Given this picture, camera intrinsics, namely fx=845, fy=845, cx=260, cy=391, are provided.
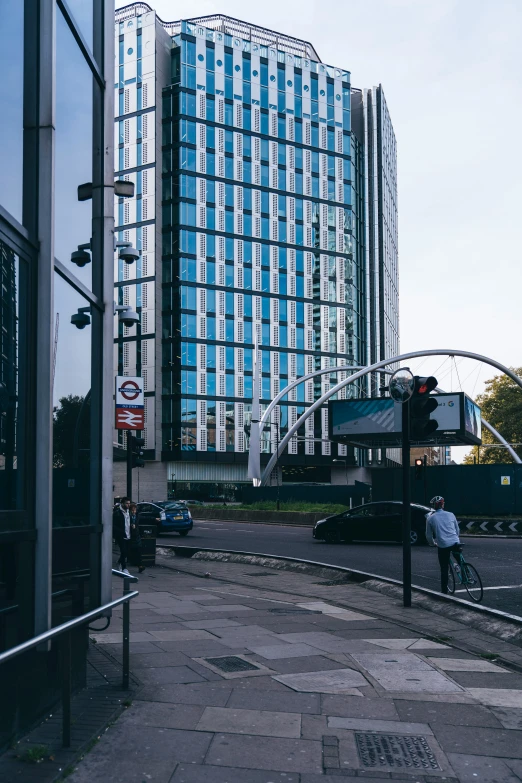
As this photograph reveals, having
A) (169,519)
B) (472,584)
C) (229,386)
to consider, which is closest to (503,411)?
(229,386)

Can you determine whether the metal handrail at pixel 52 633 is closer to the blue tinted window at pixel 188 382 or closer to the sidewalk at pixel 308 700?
the sidewalk at pixel 308 700

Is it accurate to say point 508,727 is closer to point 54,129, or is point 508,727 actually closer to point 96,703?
point 96,703

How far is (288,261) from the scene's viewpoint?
79938 mm

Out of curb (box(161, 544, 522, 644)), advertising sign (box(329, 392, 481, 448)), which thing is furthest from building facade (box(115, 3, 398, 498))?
curb (box(161, 544, 522, 644))

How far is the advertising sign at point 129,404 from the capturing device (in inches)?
712

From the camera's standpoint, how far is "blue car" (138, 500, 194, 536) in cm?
3434

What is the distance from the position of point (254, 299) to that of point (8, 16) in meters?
72.2

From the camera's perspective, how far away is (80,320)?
7777 mm

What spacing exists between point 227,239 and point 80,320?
70.5 meters

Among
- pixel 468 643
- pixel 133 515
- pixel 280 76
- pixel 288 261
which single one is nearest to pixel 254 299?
pixel 288 261

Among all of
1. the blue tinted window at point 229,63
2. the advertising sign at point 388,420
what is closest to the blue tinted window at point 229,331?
the blue tinted window at point 229,63

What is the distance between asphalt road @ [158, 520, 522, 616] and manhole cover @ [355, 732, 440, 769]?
23.1ft

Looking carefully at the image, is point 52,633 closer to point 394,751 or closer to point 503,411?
point 394,751

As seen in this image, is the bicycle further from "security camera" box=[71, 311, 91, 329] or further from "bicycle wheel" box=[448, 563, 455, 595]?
"security camera" box=[71, 311, 91, 329]
